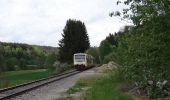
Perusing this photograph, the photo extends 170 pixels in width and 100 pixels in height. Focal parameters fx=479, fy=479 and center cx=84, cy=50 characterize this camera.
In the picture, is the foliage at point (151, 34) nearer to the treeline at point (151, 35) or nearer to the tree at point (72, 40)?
the treeline at point (151, 35)

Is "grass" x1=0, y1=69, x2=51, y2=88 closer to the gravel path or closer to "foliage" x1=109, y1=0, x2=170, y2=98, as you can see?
the gravel path

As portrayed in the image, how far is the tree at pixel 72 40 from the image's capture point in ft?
334

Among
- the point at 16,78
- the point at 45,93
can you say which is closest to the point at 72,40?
the point at 16,78

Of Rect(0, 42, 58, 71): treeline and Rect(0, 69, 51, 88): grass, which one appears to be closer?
Rect(0, 69, 51, 88): grass

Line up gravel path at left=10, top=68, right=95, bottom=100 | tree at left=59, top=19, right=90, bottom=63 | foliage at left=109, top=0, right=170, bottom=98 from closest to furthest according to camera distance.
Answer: foliage at left=109, top=0, right=170, bottom=98 < gravel path at left=10, top=68, right=95, bottom=100 < tree at left=59, top=19, right=90, bottom=63

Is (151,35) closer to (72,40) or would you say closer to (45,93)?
(45,93)

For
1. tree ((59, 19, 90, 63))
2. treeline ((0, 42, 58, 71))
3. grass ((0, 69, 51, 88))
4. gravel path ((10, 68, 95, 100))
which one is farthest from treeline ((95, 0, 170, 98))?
tree ((59, 19, 90, 63))

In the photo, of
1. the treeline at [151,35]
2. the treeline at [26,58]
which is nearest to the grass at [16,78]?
the treeline at [151,35]

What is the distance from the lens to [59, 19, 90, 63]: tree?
10171 cm

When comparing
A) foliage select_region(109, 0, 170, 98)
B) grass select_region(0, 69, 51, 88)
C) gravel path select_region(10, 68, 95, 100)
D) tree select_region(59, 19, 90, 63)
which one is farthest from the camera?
tree select_region(59, 19, 90, 63)

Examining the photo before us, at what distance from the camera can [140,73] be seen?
18.1m

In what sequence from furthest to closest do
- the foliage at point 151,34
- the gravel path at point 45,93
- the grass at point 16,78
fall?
the grass at point 16,78, the gravel path at point 45,93, the foliage at point 151,34

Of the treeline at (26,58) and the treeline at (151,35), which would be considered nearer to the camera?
the treeline at (151,35)

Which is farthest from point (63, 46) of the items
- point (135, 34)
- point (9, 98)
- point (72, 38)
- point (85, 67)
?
point (135, 34)
